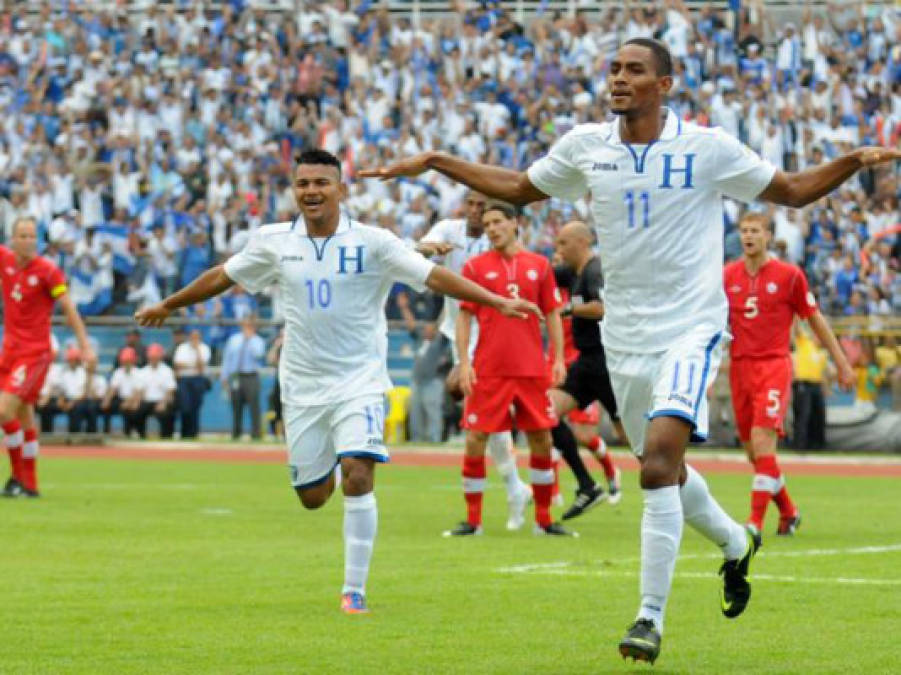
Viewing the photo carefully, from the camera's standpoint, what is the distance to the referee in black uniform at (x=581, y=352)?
17125mm

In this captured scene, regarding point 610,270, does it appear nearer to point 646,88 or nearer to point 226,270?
point 646,88

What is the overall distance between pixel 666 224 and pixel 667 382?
2.42 ft

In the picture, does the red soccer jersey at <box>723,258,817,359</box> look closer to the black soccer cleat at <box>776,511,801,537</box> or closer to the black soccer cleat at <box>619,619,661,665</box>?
the black soccer cleat at <box>776,511,801,537</box>

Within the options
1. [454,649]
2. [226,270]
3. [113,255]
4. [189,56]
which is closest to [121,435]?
[113,255]

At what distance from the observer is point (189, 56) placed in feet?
132

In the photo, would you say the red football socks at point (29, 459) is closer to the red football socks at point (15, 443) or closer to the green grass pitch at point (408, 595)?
the red football socks at point (15, 443)

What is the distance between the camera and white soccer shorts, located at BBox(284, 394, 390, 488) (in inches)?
428

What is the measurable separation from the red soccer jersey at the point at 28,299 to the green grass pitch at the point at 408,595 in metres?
1.62

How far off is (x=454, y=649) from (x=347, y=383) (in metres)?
2.43

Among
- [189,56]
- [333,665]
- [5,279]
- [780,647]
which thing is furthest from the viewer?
[189,56]

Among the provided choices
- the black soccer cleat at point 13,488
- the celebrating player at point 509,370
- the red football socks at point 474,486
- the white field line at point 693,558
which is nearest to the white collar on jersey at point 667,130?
the white field line at point 693,558

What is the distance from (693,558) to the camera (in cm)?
1344

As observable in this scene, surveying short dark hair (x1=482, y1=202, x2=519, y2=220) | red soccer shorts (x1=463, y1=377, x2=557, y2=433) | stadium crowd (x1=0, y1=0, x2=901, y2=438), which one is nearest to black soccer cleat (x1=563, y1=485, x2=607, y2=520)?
red soccer shorts (x1=463, y1=377, x2=557, y2=433)

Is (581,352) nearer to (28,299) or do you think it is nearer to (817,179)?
(28,299)
